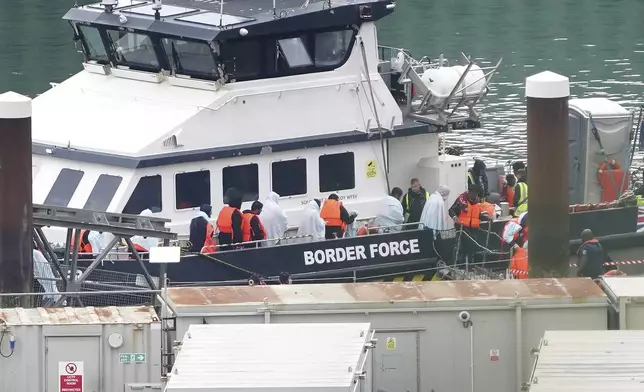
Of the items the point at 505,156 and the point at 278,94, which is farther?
the point at 505,156

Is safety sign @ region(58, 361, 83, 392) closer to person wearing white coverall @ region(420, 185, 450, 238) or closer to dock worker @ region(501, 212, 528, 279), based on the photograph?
dock worker @ region(501, 212, 528, 279)

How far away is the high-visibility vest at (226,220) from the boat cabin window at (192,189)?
20.4 inches

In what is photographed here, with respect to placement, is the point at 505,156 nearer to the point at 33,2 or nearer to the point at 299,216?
the point at 299,216

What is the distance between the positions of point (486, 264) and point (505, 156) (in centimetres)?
958

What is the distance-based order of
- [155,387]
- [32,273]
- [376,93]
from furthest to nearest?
[376,93], [32,273], [155,387]

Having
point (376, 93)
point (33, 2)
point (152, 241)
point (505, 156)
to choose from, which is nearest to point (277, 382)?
point (152, 241)

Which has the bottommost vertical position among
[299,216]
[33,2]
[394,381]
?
[394,381]

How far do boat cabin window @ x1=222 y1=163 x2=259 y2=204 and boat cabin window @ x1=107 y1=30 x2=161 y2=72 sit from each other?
1514 mm

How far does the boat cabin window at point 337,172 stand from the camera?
1877 centimetres

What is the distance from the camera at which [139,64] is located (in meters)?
18.9

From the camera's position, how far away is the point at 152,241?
58.6 ft

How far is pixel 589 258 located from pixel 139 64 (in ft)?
18.2

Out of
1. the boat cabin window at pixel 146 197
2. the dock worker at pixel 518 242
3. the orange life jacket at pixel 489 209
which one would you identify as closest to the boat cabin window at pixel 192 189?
the boat cabin window at pixel 146 197

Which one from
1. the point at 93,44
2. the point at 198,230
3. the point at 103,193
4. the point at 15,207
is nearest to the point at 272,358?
the point at 15,207
